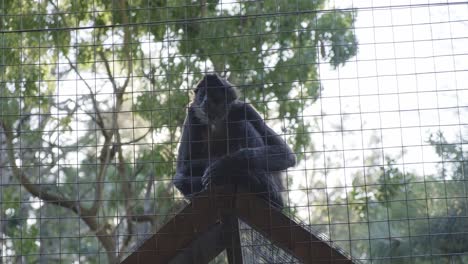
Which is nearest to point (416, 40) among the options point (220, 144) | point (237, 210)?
point (237, 210)

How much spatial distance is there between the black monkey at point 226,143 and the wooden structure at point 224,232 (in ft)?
1.07

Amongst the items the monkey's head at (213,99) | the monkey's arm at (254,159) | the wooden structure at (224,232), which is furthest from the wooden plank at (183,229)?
the monkey's head at (213,99)

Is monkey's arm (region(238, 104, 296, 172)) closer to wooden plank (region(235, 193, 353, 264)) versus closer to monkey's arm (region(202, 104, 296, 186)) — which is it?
monkey's arm (region(202, 104, 296, 186))

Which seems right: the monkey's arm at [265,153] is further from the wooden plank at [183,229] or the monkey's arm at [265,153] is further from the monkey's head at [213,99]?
the wooden plank at [183,229]

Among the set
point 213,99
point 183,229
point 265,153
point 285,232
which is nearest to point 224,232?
point 183,229

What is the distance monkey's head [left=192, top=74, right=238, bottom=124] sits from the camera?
4.36m

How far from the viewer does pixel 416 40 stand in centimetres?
341

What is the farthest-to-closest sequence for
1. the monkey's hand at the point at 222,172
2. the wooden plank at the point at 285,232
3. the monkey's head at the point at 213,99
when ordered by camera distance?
1. the monkey's head at the point at 213,99
2. the monkey's hand at the point at 222,172
3. the wooden plank at the point at 285,232

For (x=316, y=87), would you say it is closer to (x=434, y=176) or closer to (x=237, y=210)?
(x=434, y=176)

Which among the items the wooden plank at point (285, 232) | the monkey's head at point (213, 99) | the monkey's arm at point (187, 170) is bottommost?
the wooden plank at point (285, 232)

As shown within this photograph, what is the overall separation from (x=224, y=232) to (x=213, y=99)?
91 centimetres

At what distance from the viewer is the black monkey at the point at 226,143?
4180 millimetres

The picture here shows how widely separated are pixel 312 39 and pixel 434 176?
2375mm

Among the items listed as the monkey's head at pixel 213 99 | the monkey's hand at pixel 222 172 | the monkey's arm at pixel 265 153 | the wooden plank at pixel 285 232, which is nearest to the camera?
the wooden plank at pixel 285 232
